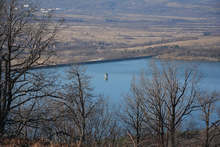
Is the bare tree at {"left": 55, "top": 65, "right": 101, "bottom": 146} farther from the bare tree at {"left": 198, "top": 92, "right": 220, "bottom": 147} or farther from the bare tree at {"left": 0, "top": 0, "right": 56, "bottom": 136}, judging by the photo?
the bare tree at {"left": 198, "top": 92, "right": 220, "bottom": 147}

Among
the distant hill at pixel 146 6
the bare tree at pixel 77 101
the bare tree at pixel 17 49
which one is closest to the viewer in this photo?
the bare tree at pixel 17 49

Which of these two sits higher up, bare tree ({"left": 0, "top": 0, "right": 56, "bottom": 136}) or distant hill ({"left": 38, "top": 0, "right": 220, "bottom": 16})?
distant hill ({"left": 38, "top": 0, "right": 220, "bottom": 16})

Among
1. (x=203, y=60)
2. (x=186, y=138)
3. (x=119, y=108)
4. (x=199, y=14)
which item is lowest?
(x=186, y=138)

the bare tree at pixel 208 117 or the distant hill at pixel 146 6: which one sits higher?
the distant hill at pixel 146 6

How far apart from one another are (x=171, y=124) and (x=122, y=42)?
204 ft

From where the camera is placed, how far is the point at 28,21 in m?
7.39

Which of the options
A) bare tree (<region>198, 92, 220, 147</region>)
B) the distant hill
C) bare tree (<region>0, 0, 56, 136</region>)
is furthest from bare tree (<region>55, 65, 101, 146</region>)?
the distant hill

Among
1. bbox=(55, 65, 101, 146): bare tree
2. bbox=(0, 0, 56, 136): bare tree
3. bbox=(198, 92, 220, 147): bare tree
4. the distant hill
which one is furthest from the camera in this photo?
the distant hill

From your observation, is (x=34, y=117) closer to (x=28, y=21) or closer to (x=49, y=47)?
(x=49, y=47)

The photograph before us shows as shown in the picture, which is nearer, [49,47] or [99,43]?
[49,47]

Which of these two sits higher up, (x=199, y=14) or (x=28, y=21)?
(x=199, y=14)

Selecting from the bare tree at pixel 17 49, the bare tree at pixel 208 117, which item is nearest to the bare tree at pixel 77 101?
the bare tree at pixel 17 49

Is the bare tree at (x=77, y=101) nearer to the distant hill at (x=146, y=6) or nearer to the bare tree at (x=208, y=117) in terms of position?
the bare tree at (x=208, y=117)

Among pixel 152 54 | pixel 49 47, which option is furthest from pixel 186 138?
pixel 152 54
